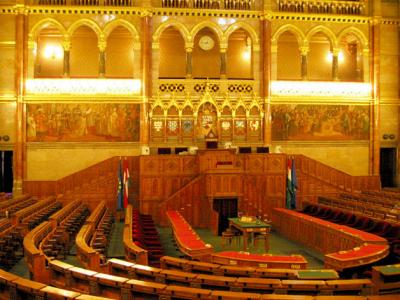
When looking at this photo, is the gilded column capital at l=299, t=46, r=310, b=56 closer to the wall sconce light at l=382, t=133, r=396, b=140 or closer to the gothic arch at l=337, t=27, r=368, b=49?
the gothic arch at l=337, t=27, r=368, b=49

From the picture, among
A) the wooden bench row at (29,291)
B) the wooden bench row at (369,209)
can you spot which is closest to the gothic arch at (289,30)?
the wooden bench row at (369,209)

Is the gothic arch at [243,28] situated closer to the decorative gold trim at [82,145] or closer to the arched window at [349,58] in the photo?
the arched window at [349,58]

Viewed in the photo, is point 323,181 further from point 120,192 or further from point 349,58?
point 349,58

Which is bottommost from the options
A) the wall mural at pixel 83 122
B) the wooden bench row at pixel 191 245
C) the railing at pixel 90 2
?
the wooden bench row at pixel 191 245

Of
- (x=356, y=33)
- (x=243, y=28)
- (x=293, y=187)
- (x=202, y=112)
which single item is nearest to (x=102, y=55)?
(x=202, y=112)

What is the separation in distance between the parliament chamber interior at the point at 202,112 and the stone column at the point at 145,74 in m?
0.05

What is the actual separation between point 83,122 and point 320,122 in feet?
36.5

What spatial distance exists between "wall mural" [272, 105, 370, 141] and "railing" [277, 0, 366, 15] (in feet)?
15.4

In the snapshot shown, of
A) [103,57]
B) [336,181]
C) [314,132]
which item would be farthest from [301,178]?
[103,57]

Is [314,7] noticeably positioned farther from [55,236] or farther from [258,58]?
[55,236]

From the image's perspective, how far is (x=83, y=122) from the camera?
71.1 ft

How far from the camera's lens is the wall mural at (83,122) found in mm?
21469

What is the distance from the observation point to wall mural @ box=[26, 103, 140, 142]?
2147cm

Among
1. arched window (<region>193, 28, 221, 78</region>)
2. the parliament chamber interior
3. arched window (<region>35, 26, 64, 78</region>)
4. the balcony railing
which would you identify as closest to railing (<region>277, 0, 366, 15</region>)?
the parliament chamber interior
